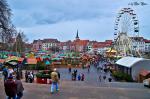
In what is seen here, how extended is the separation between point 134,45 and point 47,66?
35.3 meters

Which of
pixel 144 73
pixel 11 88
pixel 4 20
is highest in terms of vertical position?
pixel 4 20

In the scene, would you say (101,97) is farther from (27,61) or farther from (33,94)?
(27,61)

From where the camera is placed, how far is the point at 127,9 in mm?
78688

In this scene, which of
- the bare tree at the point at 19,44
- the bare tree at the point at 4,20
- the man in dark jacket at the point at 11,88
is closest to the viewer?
the man in dark jacket at the point at 11,88

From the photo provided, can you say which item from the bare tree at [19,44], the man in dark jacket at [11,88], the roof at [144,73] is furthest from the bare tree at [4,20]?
the bare tree at [19,44]

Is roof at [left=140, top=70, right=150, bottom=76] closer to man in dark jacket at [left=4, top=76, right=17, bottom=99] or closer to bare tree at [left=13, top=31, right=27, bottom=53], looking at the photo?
man in dark jacket at [left=4, top=76, right=17, bottom=99]

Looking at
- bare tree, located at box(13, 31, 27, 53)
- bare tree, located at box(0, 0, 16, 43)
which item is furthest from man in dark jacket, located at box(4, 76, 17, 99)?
bare tree, located at box(13, 31, 27, 53)

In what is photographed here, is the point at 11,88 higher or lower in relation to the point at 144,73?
higher

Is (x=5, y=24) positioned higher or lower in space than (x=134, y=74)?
higher

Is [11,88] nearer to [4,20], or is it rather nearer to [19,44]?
[4,20]

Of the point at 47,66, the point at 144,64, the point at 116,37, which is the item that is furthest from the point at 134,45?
the point at 144,64

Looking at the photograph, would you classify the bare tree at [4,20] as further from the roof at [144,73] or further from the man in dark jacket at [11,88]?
the man in dark jacket at [11,88]

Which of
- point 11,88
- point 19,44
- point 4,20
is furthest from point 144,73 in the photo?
point 19,44

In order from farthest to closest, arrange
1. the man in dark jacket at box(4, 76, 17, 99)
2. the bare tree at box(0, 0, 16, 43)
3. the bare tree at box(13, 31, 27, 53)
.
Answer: the bare tree at box(13, 31, 27, 53) → the bare tree at box(0, 0, 16, 43) → the man in dark jacket at box(4, 76, 17, 99)
